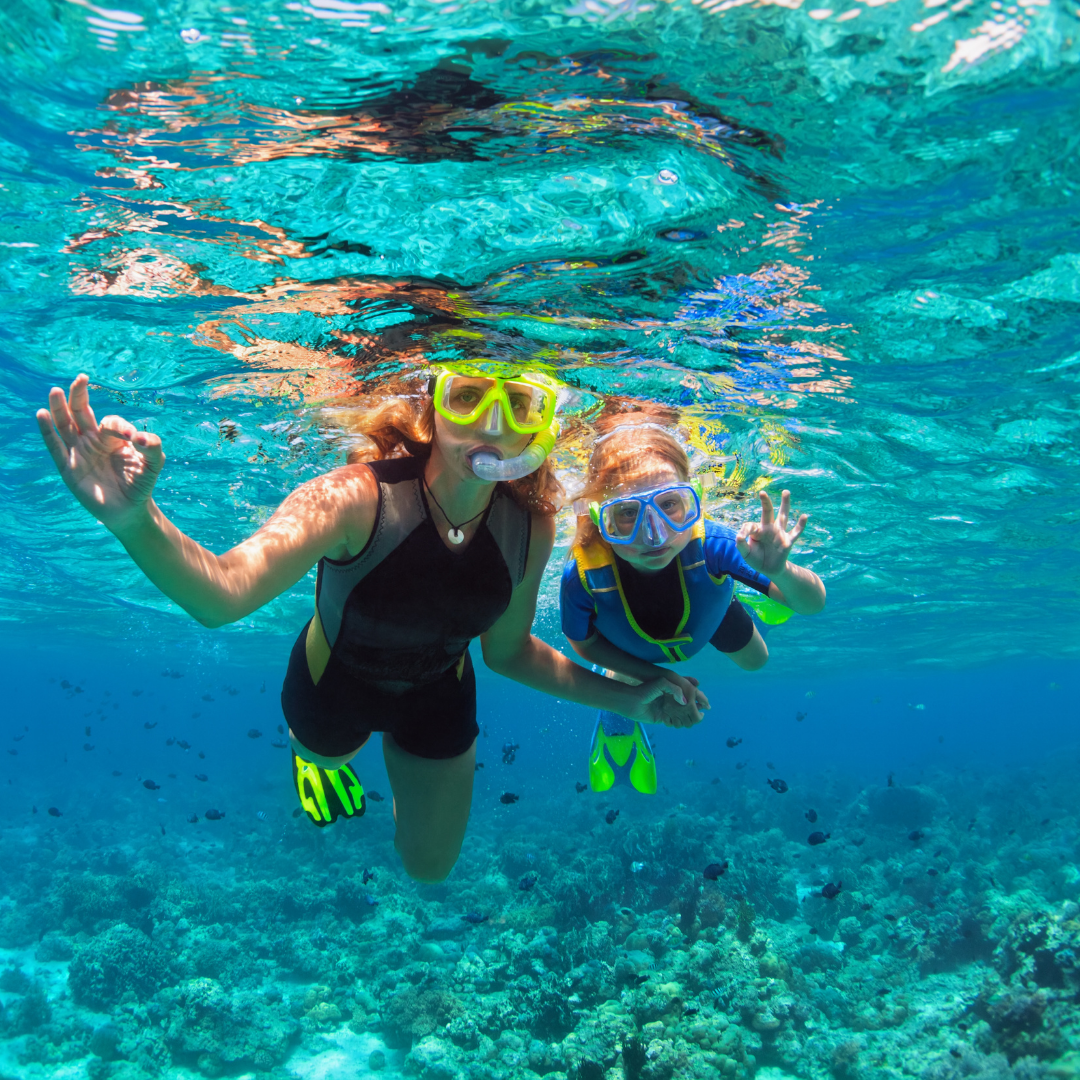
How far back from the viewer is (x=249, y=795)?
3925 centimetres

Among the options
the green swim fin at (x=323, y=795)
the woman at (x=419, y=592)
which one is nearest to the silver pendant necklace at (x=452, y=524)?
the woman at (x=419, y=592)

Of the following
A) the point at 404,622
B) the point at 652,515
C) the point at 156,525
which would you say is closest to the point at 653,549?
the point at 652,515

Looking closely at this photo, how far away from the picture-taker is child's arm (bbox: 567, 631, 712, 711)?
5098 millimetres

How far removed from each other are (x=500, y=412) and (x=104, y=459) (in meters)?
2.26

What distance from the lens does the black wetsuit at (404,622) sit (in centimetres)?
418

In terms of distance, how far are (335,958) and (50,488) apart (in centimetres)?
1294

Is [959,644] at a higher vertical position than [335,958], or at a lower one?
lower

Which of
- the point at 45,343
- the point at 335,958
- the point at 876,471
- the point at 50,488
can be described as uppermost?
the point at 45,343

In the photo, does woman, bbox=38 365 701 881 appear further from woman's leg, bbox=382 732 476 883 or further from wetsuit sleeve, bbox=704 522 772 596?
wetsuit sleeve, bbox=704 522 772 596

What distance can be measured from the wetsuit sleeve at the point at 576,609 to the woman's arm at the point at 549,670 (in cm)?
62

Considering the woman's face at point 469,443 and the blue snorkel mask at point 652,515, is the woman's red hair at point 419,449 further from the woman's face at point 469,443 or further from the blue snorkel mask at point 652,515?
the blue snorkel mask at point 652,515

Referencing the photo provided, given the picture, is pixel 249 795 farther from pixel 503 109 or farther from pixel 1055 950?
pixel 503 109

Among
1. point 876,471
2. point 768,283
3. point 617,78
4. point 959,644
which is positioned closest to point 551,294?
point 768,283

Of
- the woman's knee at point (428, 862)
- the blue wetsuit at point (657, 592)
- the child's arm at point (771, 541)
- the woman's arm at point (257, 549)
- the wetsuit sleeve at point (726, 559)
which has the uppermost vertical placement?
the woman's arm at point (257, 549)
